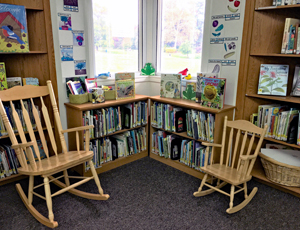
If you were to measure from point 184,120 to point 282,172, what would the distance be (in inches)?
43.8

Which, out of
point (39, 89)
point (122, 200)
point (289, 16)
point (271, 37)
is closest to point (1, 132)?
point (39, 89)

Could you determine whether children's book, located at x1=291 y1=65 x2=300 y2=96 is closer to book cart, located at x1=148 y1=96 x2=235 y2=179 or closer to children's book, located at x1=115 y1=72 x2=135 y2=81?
book cart, located at x1=148 y1=96 x2=235 y2=179

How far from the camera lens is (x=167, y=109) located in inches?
112

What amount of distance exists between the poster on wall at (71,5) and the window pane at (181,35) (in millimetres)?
1294

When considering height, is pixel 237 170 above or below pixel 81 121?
below

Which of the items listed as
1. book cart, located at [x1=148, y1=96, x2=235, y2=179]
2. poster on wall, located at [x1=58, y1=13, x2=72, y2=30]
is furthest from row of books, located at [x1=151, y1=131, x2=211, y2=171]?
poster on wall, located at [x1=58, y1=13, x2=72, y2=30]

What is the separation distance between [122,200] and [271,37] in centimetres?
213

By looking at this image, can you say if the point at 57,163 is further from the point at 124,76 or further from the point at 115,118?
the point at 124,76

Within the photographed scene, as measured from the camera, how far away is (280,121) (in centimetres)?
234

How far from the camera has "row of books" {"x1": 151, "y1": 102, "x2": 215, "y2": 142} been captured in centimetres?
250

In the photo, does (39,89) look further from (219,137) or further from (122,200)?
(219,137)

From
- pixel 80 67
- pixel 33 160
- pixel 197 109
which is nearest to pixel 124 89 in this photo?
pixel 80 67

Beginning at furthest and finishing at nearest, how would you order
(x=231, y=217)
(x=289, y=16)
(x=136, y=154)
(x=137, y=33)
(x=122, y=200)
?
(x=137, y=33), (x=136, y=154), (x=289, y=16), (x=122, y=200), (x=231, y=217)

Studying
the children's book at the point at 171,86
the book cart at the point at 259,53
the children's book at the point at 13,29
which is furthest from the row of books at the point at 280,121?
the children's book at the point at 13,29
